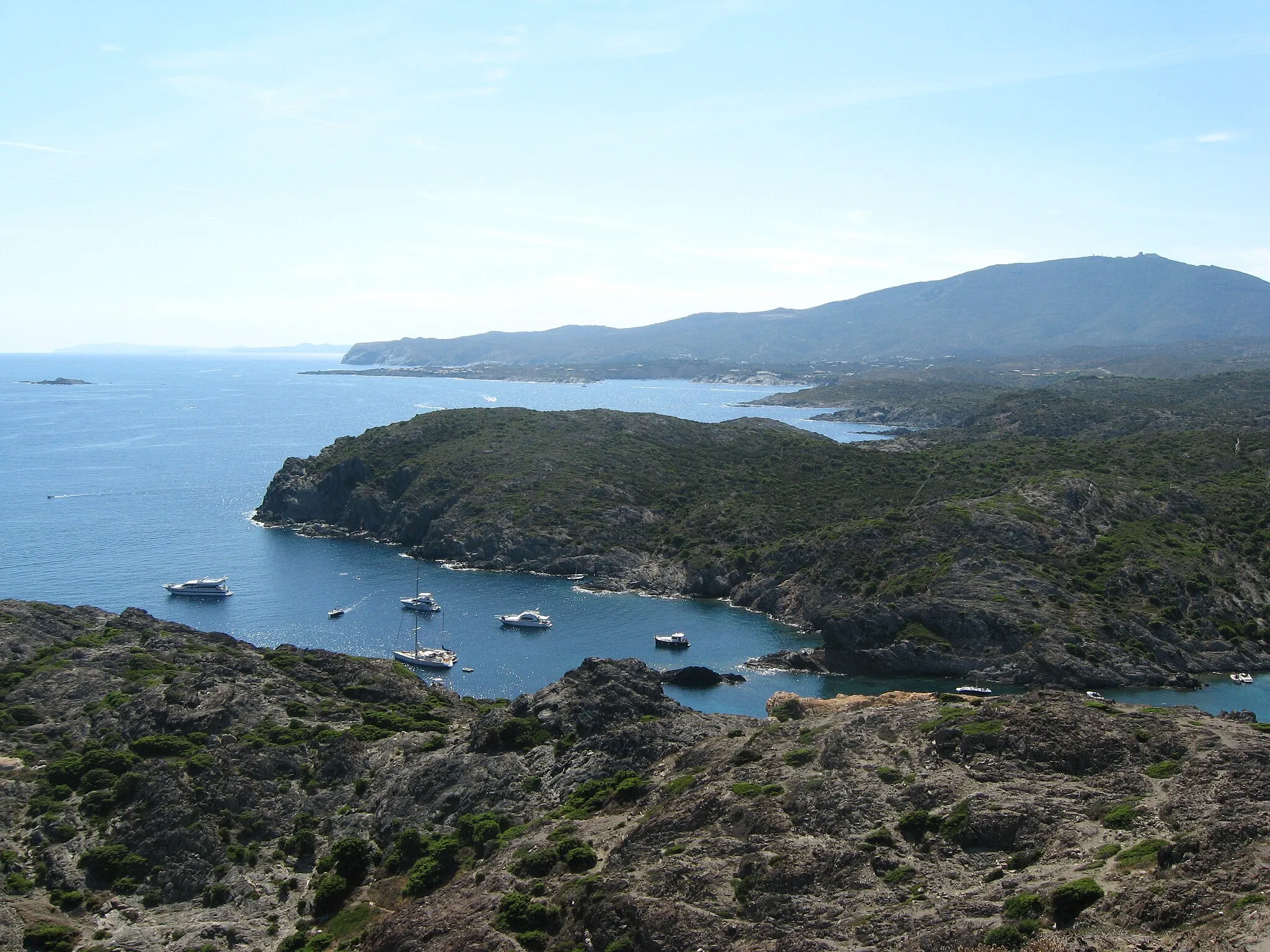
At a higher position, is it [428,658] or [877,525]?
[877,525]

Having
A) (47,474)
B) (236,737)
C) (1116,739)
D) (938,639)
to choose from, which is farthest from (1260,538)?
(47,474)

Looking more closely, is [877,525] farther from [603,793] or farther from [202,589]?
[202,589]

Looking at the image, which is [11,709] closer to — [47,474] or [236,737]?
[236,737]

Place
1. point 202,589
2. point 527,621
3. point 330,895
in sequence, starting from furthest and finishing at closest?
point 202,589, point 527,621, point 330,895

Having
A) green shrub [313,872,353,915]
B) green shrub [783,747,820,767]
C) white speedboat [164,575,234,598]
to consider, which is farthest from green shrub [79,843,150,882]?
white speedboat [164,575,234,598]

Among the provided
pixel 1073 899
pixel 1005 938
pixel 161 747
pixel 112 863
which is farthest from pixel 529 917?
pixel 161 747

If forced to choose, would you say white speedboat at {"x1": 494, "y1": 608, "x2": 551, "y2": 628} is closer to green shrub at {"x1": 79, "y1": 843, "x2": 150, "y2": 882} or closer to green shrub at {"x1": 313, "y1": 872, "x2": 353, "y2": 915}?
green shrub at {"x1": 79, "y1": 843, "x2": 150, "y2": 882}
